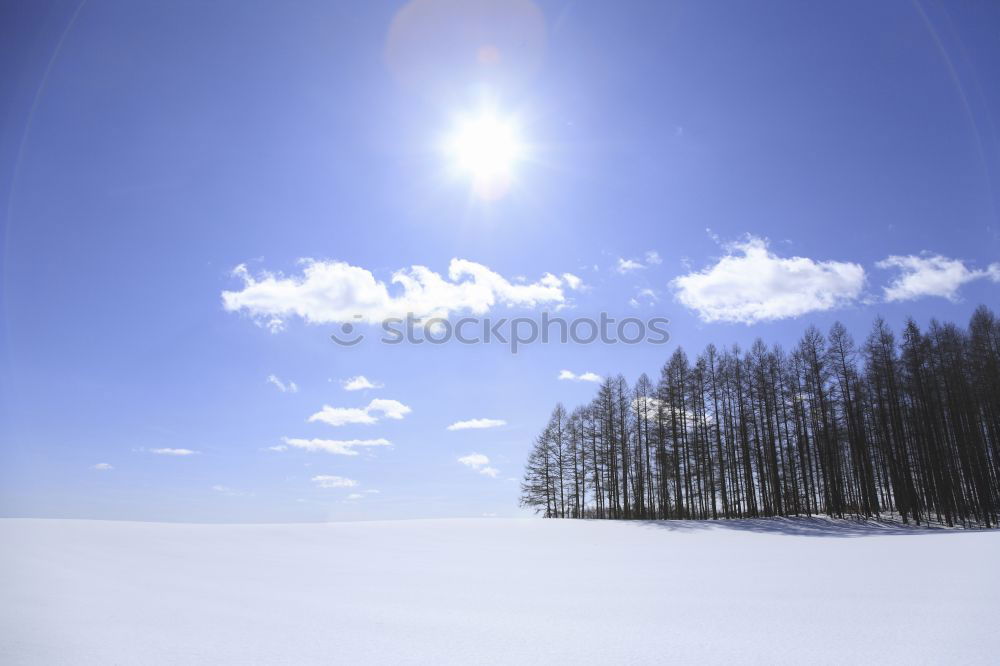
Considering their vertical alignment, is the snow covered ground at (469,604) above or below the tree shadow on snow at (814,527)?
above

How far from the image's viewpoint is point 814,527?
84.1ft

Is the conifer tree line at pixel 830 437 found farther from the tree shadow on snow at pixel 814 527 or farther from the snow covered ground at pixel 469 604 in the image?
the snow covered ground at pixel 469 604

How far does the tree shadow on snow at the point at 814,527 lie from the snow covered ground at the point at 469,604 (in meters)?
11.0

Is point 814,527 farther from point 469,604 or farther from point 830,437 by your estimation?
point 469,604

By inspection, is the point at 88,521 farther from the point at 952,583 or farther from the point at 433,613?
the point at 952,583

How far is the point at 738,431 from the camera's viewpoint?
3359 centimetres

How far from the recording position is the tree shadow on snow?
23.7 m

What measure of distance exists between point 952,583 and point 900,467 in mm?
27461

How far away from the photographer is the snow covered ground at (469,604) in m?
4.55

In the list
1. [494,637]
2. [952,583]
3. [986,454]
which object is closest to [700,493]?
[986,454]

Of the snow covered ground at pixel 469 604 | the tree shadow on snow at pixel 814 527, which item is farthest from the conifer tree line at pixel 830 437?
the snow covered ground at pixel 469 604

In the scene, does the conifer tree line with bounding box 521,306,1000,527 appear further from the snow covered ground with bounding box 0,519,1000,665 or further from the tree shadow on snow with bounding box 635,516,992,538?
the snow covered ground with bounding box 0,519,1000,665

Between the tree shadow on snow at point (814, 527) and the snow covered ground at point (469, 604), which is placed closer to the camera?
the snow covered ground at point (469, 604)

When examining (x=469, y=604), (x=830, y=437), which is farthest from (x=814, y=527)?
(x=469, y=604)
